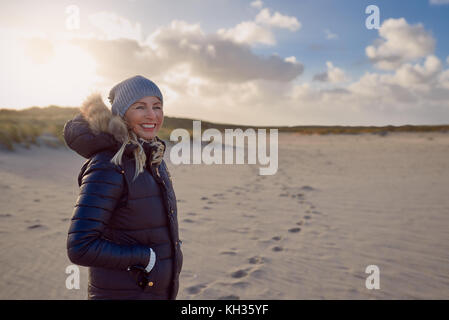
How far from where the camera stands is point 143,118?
1935 millimetres

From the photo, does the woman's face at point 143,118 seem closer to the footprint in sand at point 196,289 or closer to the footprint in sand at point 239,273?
the footprint in sand at point 196,289

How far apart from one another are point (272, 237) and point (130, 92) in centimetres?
422

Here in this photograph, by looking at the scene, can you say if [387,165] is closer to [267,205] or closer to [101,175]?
[267,205]

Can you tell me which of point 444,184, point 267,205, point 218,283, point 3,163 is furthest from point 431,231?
point 3,163

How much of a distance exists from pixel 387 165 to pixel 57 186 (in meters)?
13.5

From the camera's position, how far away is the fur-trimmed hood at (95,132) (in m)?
1.69

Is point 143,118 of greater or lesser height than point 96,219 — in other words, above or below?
above

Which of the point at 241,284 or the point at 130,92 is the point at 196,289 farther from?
the point at 130,92

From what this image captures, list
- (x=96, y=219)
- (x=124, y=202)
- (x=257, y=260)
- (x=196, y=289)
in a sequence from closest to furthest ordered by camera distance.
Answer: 1. (x=96, y=219)
2. (x=124, y=202)
3. (x=196, y=289)
4. (x=257, y=260)

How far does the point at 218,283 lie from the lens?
389cm

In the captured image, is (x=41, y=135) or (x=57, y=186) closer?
(x=57, y=186)

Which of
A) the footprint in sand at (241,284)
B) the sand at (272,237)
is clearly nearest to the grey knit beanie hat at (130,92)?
the sand at (272,237)

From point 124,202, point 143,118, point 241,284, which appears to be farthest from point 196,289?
point 143,118
